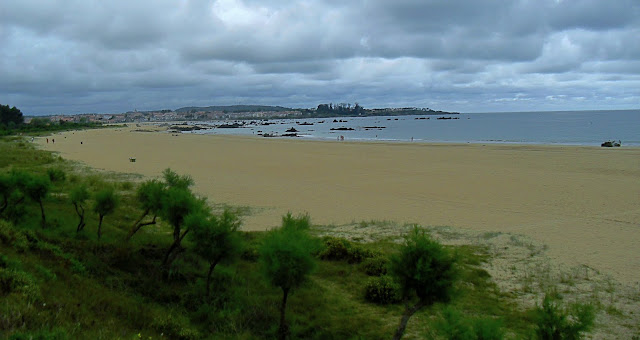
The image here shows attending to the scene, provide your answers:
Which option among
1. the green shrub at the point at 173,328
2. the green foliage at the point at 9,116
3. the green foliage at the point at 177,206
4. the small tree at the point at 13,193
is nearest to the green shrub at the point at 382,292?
the green shrub at the point at 173,328

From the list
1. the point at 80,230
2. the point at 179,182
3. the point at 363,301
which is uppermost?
the point at 179,182

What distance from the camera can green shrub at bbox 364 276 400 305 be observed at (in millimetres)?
8477

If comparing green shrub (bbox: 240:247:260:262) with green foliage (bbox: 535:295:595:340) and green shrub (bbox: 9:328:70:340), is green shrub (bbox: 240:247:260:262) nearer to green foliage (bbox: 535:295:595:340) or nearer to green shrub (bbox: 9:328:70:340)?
green shrub (bbox: 9:328:70:340)

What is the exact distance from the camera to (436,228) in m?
14.4

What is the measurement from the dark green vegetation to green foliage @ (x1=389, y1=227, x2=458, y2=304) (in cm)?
2

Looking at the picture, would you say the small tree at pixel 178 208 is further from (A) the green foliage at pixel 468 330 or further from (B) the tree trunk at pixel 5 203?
(A) the green foliage at pixel 468 330

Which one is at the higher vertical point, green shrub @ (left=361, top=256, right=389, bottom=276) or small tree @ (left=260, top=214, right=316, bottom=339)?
small tree @ (left=260, top=214, right=316, bottom=339)

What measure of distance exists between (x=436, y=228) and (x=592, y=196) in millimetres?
9668

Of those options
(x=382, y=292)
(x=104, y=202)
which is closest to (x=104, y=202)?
(x=104, y=202)

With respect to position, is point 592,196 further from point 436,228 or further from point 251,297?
point 251,297

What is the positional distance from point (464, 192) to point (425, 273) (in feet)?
52.3

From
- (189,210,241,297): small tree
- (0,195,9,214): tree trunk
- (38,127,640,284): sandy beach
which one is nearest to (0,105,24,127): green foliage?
(38,127,640,284): sandy beach

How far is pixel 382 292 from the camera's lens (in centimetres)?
859

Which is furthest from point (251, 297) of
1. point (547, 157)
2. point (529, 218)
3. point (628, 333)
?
point (547, 157)
